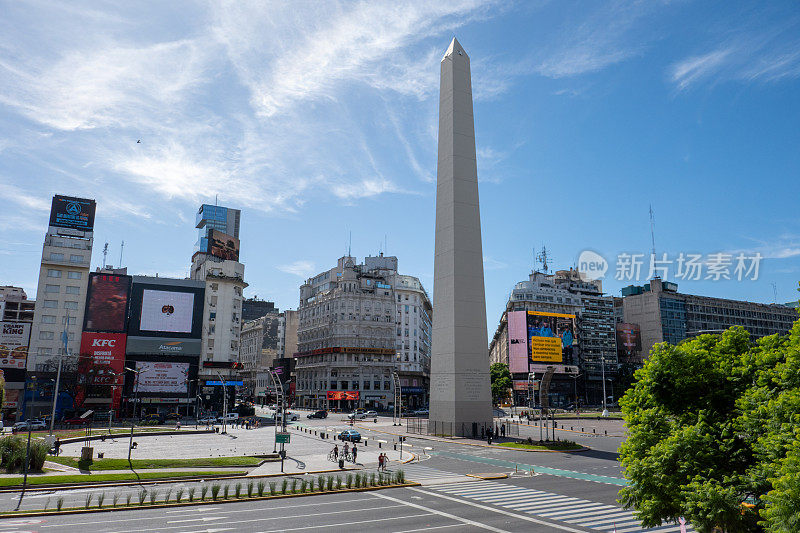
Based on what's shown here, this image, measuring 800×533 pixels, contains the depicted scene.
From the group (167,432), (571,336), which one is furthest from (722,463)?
(571,336)

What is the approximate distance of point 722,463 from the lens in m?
14.3

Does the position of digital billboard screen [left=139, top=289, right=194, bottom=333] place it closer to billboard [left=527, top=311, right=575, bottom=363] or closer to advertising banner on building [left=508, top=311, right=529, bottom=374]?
advertising banner on building [left=508, top=311, right=529, bottom=374]

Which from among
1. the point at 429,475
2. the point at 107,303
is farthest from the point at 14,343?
the point at 429,475

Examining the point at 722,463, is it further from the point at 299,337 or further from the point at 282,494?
the point at 299,337

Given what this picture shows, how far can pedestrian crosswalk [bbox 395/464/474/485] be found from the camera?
107 feet

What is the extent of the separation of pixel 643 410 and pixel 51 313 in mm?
100482

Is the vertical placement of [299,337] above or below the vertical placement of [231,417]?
above

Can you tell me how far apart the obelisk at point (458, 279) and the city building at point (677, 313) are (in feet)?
364

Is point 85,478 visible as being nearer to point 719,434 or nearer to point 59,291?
point 719,434

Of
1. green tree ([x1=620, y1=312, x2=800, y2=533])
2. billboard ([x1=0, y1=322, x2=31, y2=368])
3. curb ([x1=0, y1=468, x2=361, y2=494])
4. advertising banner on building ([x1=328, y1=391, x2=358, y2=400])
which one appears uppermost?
billboard ([x1=0, y1=322, x2=31, y2=368])

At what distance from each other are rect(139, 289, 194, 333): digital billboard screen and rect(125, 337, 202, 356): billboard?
181cm

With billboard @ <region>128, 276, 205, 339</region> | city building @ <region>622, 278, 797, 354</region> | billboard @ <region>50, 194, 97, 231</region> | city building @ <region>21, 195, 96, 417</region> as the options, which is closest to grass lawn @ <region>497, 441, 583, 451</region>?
billboard @ <region>128, 276, 205, 339</region>

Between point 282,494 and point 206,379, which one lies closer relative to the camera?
point 282,494

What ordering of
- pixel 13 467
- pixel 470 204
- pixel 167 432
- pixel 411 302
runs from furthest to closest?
pixel 411 302
pixel 167 432
pixel 470 204
pixel 13 467
